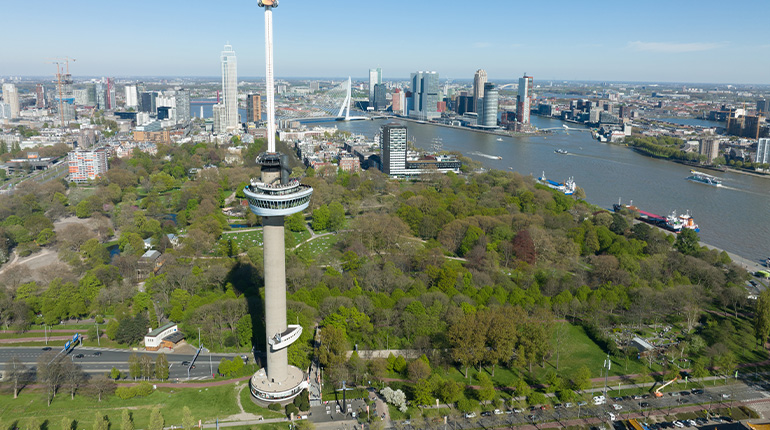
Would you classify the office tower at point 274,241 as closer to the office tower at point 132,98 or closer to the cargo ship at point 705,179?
the cargo ship at point 705,179

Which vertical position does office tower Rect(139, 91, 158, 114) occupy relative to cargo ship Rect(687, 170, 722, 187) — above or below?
above

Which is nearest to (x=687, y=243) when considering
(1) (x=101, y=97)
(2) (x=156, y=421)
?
(2) (x=156, y=421)

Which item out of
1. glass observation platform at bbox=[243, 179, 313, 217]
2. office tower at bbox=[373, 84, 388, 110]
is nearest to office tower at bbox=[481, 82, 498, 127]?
office tower at bbox=[373, 84, 388, 110]

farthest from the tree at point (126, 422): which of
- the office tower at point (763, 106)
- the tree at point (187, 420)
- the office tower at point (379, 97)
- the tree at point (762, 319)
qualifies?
the office tower at point (379, 97)

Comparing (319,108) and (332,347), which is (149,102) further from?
(332,347)

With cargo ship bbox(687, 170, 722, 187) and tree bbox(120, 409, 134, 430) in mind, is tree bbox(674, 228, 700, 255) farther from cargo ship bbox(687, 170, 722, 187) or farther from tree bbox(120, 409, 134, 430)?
tree bbox(120, 409, 134, 430)

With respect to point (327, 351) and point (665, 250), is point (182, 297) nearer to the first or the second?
point (327, 351)
